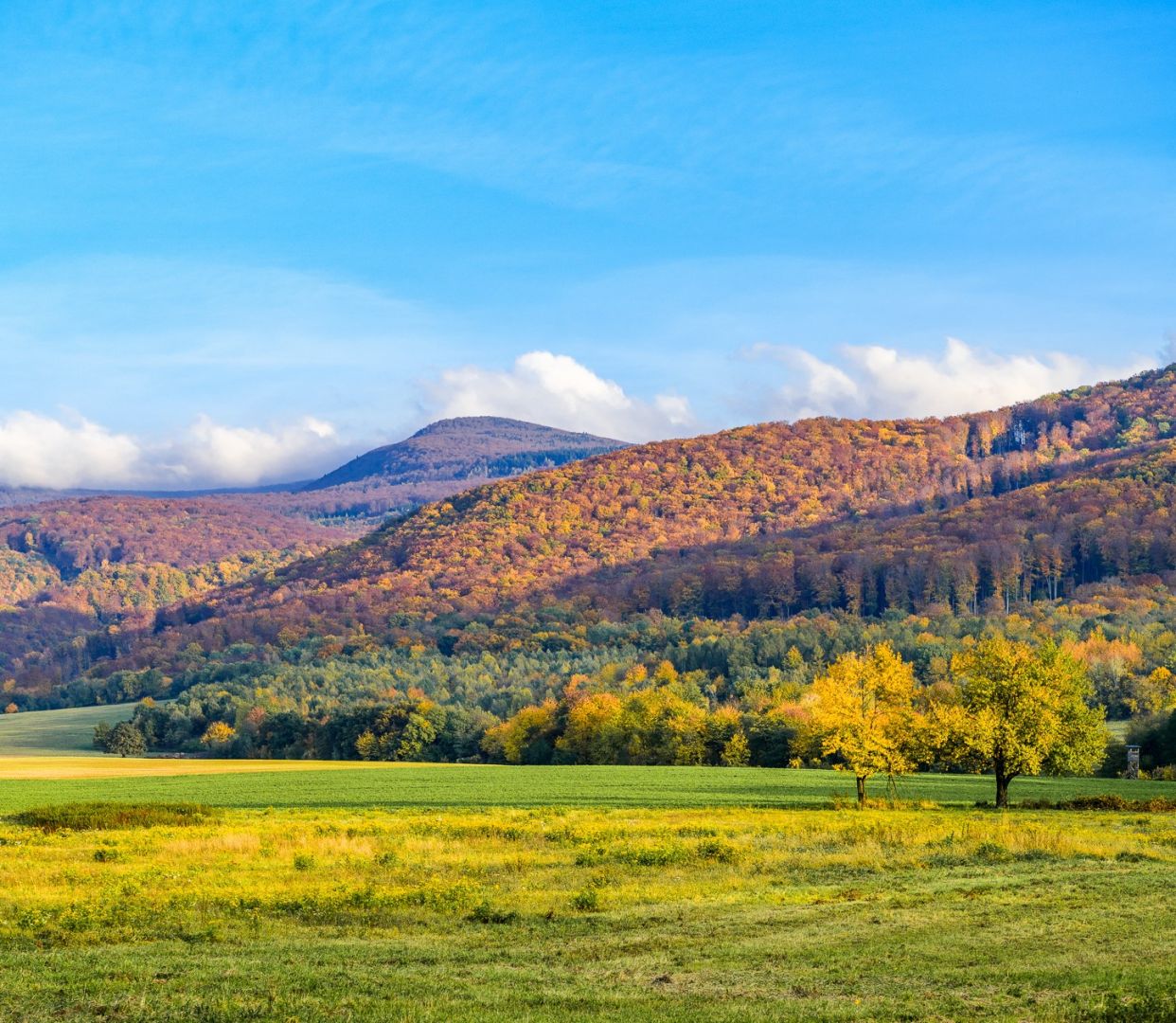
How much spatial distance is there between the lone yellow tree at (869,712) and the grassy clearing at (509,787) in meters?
2.72

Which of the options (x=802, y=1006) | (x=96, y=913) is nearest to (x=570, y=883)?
(x=96, y=913)

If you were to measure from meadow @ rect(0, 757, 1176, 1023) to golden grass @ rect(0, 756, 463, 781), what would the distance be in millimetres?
39602

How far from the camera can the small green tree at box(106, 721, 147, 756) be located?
12912 centimetres

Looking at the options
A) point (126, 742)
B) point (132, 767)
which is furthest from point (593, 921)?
point (126, 742)

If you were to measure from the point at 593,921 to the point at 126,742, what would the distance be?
11830 centimetres

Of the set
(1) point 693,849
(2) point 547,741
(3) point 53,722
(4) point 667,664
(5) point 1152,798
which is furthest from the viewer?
(3) point 53,722

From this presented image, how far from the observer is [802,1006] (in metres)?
16.1

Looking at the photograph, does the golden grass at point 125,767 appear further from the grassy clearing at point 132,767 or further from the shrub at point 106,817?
the shrub at point 106,817

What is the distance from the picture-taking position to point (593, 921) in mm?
23984

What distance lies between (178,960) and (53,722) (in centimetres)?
14646

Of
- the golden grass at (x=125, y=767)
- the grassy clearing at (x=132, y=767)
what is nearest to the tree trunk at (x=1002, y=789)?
the grassy clearing at (x=132, y=767)

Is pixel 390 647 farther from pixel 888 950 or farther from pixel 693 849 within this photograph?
pixel 888 950

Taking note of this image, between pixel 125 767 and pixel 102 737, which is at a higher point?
pixel 125 767

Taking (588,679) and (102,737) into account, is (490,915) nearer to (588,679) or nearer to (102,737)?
(588,679)
